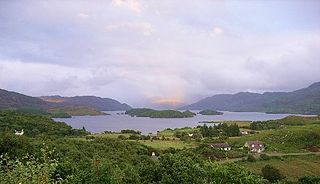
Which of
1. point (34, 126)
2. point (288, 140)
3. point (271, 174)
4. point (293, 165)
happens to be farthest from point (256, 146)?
point (34, 126)

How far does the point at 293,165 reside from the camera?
59.9 meters

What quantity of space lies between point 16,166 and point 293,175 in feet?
161

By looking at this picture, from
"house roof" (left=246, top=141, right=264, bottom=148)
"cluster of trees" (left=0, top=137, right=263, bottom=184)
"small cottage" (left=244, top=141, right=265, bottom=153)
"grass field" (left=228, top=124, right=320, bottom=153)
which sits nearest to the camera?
"cluster of trees" (left=0, top=137, right=263, bottom=184)

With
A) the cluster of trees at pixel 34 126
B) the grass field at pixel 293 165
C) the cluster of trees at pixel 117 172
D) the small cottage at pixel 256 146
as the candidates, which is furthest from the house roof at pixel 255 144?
the cluster of trees at pixel 117 172

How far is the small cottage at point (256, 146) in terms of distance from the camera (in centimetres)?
7612

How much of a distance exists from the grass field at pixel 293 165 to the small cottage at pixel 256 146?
9772 mm

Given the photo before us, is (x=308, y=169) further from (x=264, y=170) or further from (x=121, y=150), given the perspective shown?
(x=121, y=150)

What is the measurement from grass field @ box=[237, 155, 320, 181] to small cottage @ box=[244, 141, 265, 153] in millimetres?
9772

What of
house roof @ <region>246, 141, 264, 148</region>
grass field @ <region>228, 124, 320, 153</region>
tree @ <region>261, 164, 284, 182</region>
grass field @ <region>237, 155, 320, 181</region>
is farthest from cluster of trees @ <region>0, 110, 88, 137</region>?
tree @ <region>261, 164, 284, 182</region>

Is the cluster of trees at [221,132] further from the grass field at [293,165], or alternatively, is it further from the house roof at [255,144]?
the grass field at [293,165]

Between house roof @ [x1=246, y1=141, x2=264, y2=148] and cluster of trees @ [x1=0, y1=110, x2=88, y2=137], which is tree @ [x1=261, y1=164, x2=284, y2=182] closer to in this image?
house roof @ [x1=246, y1=141, x2=264, y2=148]

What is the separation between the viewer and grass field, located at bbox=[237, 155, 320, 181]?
53.1m

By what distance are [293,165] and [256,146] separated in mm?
18179

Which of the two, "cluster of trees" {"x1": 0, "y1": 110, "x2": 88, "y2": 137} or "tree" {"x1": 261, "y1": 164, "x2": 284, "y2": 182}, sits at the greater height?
"cluster of trees" {"x1": 0, "y1": 110, "x2": 88, "y2": 137}
